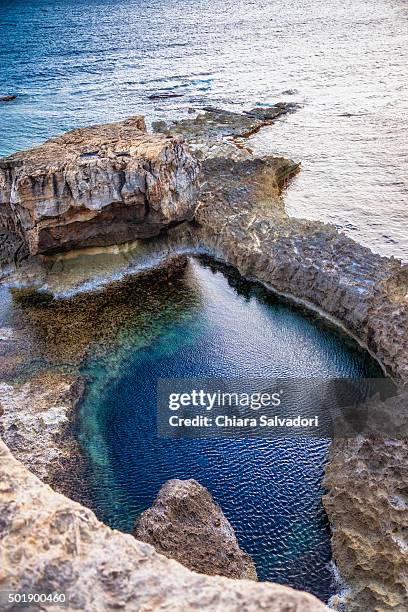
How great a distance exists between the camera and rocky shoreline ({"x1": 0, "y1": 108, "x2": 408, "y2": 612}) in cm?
1659

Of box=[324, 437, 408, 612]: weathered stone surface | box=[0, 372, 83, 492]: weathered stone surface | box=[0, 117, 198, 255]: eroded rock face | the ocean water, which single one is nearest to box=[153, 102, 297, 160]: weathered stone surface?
the ocean water

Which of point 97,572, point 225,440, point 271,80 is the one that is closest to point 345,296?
point 225,440

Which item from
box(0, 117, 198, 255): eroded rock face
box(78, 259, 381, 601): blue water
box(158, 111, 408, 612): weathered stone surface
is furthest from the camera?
box(0, 117, 198, 255): eroded rock face

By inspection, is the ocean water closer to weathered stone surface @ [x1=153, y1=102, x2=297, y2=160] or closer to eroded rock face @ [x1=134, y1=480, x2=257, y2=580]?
weathered stone surface @ [x1=153, y1=102, x2=297, y2=160]

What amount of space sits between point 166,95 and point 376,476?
179 ft

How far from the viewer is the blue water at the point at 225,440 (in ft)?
60.4

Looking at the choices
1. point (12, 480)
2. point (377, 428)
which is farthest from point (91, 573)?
A: point (377, 428)

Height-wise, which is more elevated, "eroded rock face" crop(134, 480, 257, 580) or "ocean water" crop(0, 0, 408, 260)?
"ocean water" crop(0, 0, 408, 260)

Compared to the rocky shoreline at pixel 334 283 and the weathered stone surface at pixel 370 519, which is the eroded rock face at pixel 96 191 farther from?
the weathered stone surface at pixel 370 519

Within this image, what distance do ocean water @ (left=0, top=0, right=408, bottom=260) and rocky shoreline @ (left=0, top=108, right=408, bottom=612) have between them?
17.3 ft

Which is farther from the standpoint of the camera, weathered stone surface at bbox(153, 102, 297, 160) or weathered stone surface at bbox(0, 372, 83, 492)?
weathered stone surface at bbox(153, 102, 297, 160)

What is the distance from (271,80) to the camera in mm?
68875

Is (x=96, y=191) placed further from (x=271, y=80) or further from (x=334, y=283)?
(x=271, y=80)

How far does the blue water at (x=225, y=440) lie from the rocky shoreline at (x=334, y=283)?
2.93ft
